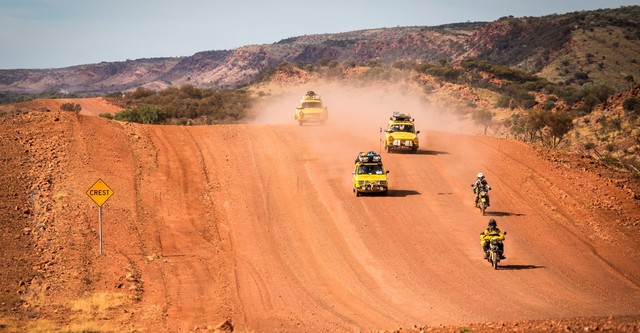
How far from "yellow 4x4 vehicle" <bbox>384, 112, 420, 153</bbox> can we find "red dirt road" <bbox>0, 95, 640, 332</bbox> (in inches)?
26.3

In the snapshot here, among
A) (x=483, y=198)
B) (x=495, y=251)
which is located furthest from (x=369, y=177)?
(x=495, y=251)

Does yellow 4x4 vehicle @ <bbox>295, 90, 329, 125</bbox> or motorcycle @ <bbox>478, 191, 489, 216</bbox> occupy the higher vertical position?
yellow 4x4 vehicle @ <bbox>295, 90, 329, 125</bbox>

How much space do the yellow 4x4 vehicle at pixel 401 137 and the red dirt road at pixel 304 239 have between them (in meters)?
0.67

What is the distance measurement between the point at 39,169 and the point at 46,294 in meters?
12.3

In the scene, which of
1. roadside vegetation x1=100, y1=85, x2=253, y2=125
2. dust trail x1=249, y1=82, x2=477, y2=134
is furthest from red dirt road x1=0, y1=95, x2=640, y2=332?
roadside vegetation x1=100, y1=85, x2=253, y2=125

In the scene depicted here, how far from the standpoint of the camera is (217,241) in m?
25.9

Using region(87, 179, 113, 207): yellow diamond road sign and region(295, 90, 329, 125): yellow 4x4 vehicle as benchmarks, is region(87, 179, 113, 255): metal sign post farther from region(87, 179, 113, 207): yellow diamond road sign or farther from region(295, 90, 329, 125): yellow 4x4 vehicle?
region(295, 90, 329, 125): yellow 4x4 vehicle

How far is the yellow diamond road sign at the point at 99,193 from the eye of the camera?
79.7ft

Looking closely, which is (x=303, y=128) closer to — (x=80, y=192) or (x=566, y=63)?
(x=80, y=192)

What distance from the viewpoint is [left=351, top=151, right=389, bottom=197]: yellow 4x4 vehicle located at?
104ft

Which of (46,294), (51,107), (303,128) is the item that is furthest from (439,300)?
(51,107)

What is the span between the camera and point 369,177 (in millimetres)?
31938

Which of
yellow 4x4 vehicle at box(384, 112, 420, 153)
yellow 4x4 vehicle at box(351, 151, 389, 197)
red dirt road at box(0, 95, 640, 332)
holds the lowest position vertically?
red dirt road at box(0, 95, 640, 332)

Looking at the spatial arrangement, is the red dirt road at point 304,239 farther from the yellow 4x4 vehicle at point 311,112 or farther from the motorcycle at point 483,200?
the yellow 4x4 vehicle at point 311,112
